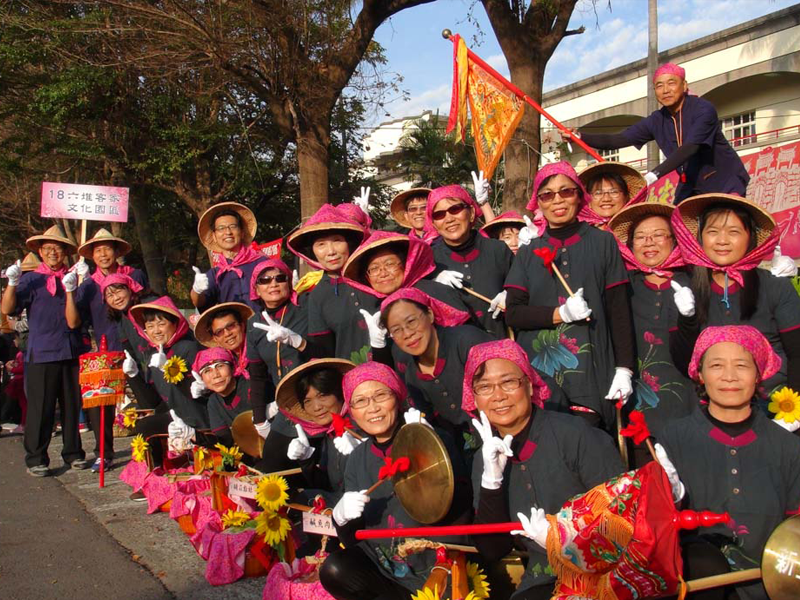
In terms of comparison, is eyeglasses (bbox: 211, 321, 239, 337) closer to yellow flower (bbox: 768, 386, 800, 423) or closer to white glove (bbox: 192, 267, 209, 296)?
white glove (bbox: 192, 267, 209, 296)

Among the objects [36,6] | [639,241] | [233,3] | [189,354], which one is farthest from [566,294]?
[36,6]

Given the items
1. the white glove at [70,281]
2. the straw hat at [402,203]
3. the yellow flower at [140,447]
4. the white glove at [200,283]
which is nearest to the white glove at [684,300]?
the straw hat at [402,203]

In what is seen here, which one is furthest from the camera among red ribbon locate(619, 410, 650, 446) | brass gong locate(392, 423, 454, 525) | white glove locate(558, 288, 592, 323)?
Answer: white glove locate(558, 288, 592, 323)

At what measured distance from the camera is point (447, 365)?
377cm

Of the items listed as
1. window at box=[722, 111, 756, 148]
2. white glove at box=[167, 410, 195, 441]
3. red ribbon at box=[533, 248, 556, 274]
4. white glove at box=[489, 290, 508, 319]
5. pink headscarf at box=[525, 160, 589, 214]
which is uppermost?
window at box=[722, 111, 756, 148]

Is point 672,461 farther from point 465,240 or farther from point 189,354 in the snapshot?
point 189,354

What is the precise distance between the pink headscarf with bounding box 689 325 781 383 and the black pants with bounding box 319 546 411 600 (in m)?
1.57

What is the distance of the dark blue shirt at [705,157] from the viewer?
4574mm

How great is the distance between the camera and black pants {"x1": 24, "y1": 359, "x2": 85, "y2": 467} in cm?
717

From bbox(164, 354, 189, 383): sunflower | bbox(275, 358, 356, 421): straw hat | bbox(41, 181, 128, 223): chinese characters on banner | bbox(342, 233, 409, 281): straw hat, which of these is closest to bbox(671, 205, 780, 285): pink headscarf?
bbox(342, 233, 409, 281): straw hat

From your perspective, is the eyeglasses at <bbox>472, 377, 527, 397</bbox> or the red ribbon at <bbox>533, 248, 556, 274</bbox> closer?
the eyeglasses at <bbox>472, 377, 527, 397</bbox>

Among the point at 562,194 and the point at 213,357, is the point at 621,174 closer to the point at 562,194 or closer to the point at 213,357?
the point at 562,194

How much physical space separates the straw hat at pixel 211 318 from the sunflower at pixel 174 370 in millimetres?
230

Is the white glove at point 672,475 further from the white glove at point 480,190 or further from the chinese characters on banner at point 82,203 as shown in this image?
the chinese characters on banner at point 82,203
